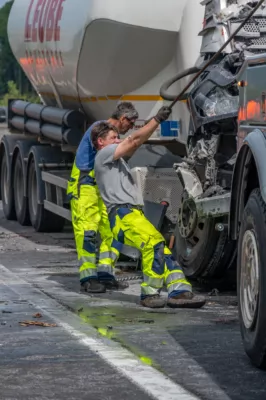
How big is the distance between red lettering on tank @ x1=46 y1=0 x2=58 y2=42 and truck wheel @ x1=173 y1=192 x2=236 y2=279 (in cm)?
501

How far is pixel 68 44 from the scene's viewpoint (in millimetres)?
15031

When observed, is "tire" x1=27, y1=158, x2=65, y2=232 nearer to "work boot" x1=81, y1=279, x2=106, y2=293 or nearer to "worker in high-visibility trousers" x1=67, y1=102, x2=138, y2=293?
"worker in high-visibility trousers" x1=67, y1=102, x2=138, y2=293

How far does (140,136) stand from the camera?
10.6 meters

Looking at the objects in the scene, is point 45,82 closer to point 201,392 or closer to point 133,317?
point 133,317

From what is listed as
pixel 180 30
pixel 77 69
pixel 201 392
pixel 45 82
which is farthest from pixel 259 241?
pixel 45 82

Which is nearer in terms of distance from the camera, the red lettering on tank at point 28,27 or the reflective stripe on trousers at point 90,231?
the reflective stripe on trousers at point 90,231

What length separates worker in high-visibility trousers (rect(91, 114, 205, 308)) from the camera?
10.4m

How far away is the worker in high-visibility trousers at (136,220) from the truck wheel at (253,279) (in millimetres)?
2482

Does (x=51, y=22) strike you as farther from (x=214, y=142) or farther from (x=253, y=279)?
(x=253, y=279)

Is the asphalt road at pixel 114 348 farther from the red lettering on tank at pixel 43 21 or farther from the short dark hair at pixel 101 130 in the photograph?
the red lettering on tank at pixel 43 21

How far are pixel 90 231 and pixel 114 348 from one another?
3.47 meters

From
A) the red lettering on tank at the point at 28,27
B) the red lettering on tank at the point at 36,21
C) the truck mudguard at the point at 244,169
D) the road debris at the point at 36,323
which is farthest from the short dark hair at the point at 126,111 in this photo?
the red lettering on tank at the point at 28,27

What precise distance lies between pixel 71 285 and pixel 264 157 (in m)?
4.80

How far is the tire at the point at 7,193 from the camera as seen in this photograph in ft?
63.3
